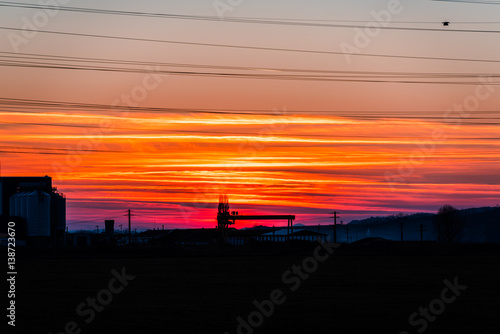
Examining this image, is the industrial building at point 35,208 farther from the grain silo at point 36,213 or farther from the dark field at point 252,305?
the dark field at point 252,305

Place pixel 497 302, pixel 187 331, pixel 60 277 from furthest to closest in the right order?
pixel 60 277, pixel 497 302, pixel 187 331

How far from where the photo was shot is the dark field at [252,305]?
26422 millimetres

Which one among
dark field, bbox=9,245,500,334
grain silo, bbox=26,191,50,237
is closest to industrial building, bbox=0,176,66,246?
grain silo, bbox=26,191,50,237

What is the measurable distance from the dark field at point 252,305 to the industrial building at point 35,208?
236 feet

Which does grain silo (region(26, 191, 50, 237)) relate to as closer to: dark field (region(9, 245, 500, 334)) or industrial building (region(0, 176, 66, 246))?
industrial building (region(0, 176, 66, 246))

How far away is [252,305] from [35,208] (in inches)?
3785

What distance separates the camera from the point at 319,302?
1323 inches

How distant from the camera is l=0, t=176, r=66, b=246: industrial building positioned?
122 meters

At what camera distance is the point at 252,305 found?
1280 inches

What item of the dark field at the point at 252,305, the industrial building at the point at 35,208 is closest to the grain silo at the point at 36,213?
the industrial building at the point at 35,208

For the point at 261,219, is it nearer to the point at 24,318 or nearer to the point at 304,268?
the point at 304,268

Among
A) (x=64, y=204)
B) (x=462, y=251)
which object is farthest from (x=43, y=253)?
(x=462, y=251)

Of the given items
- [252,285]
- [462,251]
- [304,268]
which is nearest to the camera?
[252,285]

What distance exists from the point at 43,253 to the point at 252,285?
59354 millimetres
